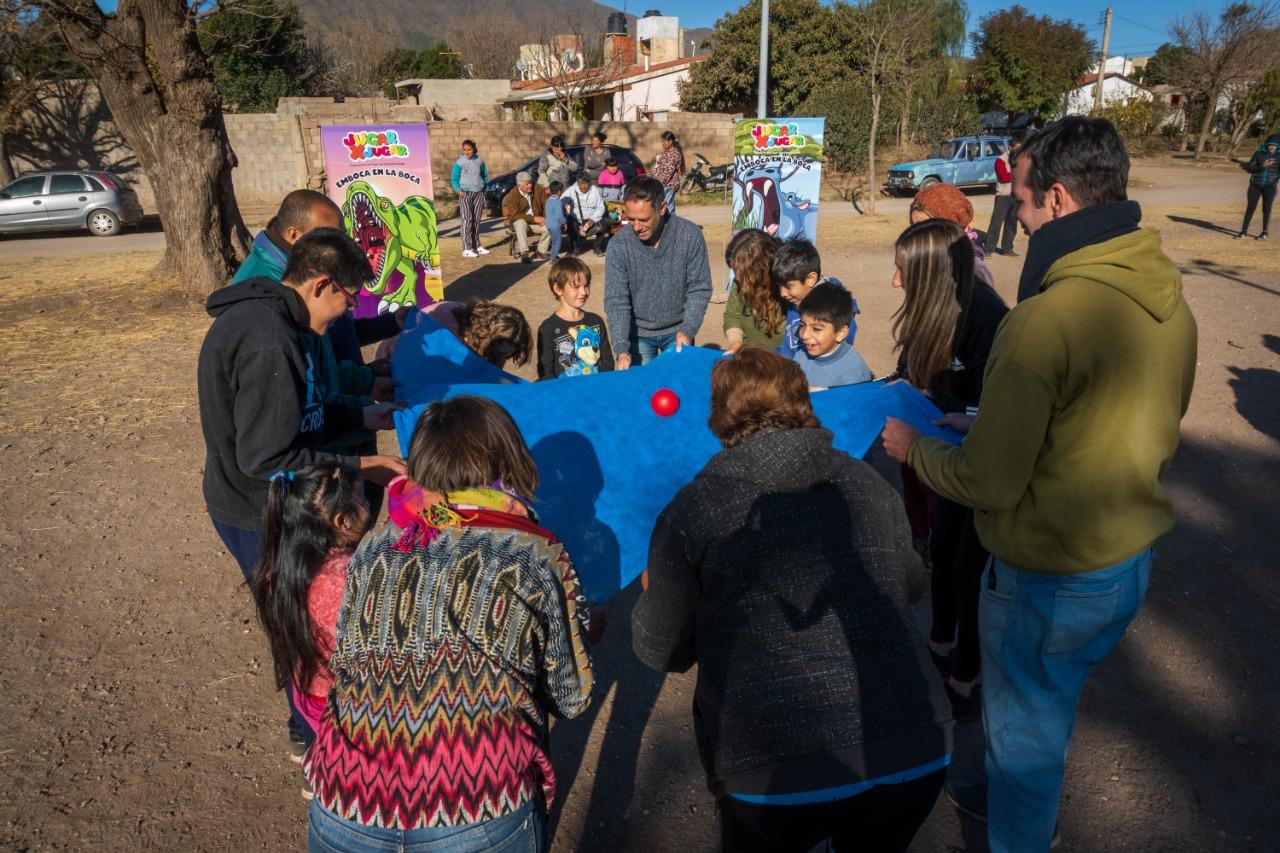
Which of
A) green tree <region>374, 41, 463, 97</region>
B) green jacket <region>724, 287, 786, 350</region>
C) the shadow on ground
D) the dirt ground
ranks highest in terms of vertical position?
green tree <region>374, 41, 463, 97</region>

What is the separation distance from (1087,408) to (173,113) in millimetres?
12321

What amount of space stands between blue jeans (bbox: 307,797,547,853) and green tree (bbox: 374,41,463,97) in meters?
48.8

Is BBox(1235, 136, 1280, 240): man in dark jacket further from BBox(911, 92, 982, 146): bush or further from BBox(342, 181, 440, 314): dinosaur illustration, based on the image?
BBox(911, 92, 982, 146): bush

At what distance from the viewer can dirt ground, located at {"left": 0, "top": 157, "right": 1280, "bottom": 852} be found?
3008 mm

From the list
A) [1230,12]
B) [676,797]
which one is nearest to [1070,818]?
[676,797]

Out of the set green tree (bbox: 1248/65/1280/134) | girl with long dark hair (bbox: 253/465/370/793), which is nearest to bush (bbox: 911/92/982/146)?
green tree (bbox: 1248/65/1280/134)

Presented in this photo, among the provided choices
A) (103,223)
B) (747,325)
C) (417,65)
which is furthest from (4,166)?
(417,65)

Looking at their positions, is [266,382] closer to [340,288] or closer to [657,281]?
[340,288]

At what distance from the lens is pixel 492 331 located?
4145mm

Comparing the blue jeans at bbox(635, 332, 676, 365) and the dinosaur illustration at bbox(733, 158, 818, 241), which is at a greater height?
the dinosaur illustration at bbox(733, 158, 818, 241)

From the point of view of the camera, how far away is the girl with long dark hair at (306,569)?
7.52ft

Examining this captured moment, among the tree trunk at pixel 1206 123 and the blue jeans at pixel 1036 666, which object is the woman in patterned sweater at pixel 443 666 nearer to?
the blue jeans at pixel 1036 666

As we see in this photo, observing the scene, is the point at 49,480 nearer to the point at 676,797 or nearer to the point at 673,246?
the point at 673,246

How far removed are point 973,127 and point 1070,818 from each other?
35.0 meters
